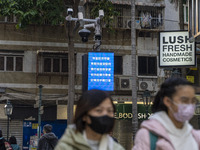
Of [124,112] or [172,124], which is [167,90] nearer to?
[172,124]

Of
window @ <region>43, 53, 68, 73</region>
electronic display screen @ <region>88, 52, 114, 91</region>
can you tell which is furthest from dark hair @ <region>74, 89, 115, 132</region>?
window @ <region>43, 53, 68, 73</region>

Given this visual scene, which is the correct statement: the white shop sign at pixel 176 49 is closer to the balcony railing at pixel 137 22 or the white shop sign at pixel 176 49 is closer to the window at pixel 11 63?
the balcony railing at pixel 137 22

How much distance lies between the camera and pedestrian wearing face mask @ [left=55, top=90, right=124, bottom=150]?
3180mm

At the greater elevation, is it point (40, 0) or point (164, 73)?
point (40, 0)

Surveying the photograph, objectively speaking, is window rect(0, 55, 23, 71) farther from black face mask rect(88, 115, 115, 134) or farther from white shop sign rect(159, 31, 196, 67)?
black face mask rect(88, 115, 115, 134)

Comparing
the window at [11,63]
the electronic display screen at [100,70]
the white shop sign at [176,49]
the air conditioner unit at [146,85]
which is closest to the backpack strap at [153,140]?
the electronic display screen at [100,70]

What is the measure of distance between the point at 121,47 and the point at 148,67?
6.76 feet

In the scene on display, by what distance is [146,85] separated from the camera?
28.5 m

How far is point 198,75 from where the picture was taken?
30.3 metres

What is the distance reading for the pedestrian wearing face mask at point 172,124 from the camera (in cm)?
336

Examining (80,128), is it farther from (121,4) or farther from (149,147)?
(121,4)

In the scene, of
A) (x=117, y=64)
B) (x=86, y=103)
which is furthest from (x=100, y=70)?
(x=86, y=103)

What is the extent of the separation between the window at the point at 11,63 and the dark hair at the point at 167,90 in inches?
950

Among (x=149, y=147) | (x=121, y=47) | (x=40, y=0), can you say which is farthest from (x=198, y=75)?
(x=149, y=147)
